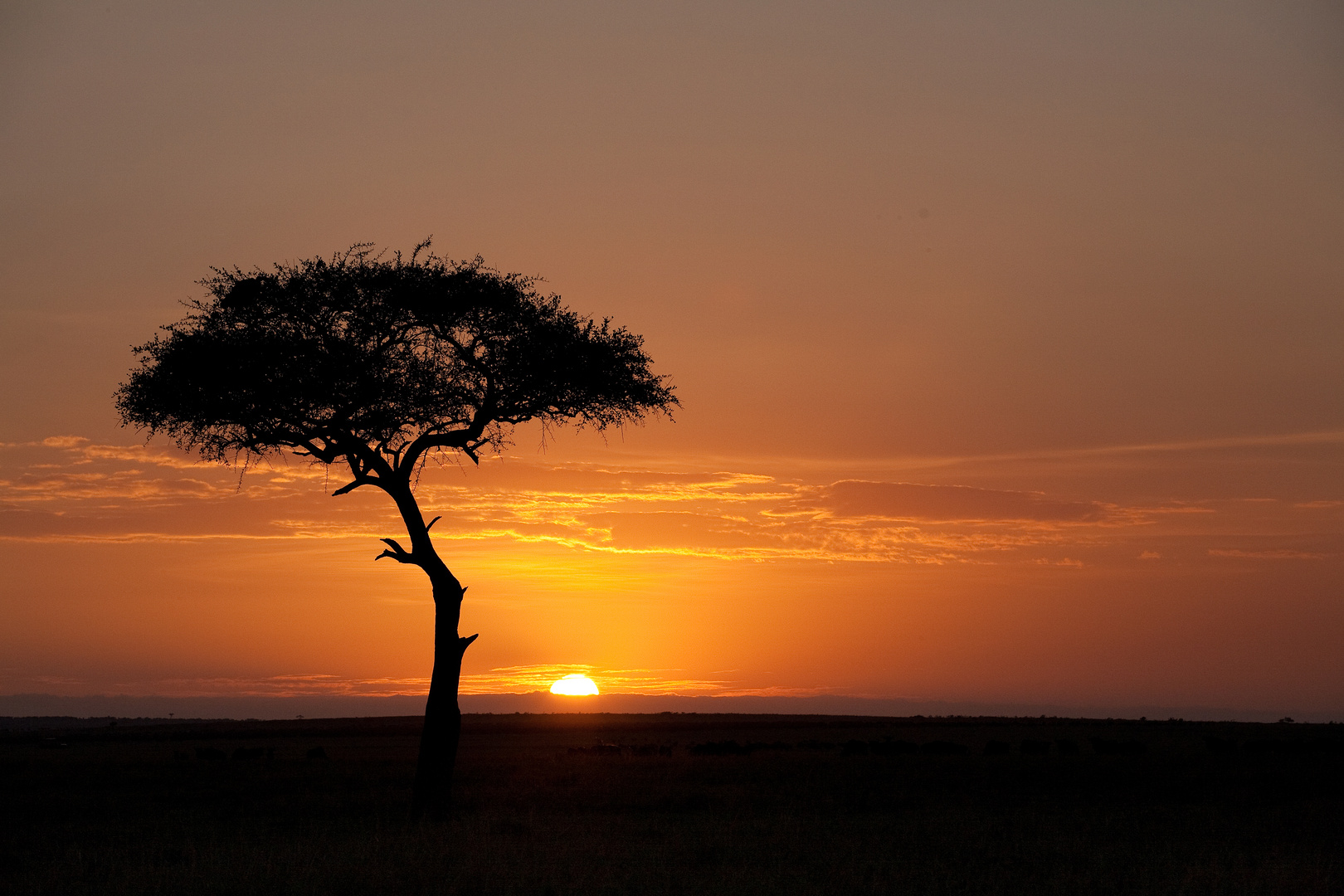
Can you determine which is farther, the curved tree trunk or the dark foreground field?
the curved tree trunk

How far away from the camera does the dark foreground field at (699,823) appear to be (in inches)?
773

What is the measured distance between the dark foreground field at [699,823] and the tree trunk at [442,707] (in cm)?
110

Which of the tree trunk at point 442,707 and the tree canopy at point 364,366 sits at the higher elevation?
the tree canopy at point 364,366

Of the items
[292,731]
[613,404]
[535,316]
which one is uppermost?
[535,316]

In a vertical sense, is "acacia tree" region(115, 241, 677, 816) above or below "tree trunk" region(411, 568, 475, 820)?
above

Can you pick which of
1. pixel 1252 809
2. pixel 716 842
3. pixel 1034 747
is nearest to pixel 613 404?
pixel 716 842

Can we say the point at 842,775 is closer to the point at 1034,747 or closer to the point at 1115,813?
the point at 1115,813

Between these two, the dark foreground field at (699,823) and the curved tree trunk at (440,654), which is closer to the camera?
the dark foreground field at (699,823)

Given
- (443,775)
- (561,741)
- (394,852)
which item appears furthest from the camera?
(561,741)

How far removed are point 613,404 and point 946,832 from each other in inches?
581

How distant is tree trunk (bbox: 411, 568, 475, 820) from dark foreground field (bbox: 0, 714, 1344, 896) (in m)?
1.10

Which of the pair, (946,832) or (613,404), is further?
(613,404)

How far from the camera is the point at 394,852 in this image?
882 inches

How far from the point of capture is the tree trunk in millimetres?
29453
